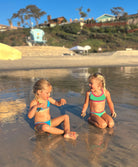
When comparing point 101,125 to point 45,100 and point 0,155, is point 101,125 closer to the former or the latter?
point 45,100

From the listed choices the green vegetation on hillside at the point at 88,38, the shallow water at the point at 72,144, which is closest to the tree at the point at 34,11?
the green vegetation on hillside at the point at 88,38

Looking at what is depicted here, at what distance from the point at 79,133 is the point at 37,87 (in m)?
1.04

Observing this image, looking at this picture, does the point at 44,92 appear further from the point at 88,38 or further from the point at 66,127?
the point at 88,38

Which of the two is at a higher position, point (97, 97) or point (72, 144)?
point (97, 97)

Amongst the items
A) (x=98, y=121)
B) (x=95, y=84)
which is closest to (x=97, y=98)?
(x=95, y=84)

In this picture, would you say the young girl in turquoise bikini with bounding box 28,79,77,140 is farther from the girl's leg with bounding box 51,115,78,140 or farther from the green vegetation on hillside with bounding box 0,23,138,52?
the green vegetation on hillside with bounding box 0,23,138,52

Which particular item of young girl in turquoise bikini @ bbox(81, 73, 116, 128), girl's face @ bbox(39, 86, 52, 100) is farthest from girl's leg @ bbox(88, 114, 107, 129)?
girl's face @ bbox(39, 86, 52, 100)

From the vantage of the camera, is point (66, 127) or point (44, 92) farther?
point (66, 127)

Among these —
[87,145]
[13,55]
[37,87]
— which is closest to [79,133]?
[87,145]

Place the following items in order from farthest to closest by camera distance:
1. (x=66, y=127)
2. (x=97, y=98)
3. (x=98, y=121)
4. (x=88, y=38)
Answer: (x=88, y=38)
(x=97, y=98)
(x=98, y=121)
(x=66, y=127)

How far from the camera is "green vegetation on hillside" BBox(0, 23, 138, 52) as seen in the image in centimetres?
4022

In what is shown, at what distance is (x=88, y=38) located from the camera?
4697 cm

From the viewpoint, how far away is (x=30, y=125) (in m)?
3.06

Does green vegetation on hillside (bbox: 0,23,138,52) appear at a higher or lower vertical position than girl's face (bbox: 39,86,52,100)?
higher
